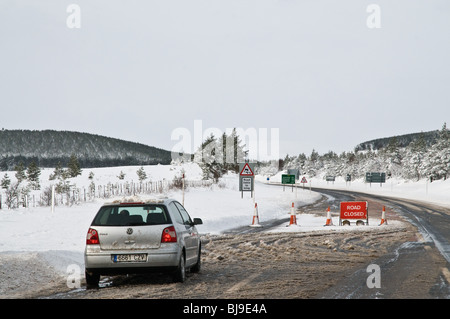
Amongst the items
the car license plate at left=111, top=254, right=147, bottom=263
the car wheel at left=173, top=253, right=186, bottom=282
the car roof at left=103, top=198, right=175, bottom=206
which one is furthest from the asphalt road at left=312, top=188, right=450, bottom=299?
the car roof at left=103, top=198, right=175, bottom=206

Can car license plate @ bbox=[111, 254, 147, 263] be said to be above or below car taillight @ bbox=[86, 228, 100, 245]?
below

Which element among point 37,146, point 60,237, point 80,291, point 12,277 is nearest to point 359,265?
point 80,291

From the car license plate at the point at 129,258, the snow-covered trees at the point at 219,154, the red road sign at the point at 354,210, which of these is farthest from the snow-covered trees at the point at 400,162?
the car license plate at the point at 129,258

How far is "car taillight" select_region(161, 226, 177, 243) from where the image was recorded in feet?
29.2

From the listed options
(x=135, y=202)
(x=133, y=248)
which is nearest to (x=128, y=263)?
(x=133, y=248)

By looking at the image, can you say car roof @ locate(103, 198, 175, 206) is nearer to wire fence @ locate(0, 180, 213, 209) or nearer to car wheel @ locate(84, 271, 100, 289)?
car wheel @ locate(84, 271, 100, 289)

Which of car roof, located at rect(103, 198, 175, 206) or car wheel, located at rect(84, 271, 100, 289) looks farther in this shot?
car roof, located at rect(103, 198, 175, 206)

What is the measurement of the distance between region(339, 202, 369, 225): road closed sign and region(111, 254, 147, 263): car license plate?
53.4 ft

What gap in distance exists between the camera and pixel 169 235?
29.3 feet

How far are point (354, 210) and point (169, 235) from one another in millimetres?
16433

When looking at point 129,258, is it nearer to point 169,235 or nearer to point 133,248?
point 133,248

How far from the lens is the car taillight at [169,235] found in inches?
351

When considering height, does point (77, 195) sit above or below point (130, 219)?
below

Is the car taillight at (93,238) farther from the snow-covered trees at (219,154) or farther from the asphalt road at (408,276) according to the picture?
the snow-covered trees at (219,154)
